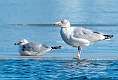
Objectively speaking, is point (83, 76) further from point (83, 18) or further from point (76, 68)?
point (83, 18)

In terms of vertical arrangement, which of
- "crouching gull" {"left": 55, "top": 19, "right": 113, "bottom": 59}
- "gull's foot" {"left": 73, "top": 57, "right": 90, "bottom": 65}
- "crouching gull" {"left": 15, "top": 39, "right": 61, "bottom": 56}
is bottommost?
"gull's foot" {"left": 73, "top": 57, "right": 90, "bottom": 65}

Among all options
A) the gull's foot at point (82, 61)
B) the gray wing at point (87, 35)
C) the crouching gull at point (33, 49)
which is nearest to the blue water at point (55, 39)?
the gull's foot at point (82, 61)

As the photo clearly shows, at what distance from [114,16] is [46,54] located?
745 centimetres

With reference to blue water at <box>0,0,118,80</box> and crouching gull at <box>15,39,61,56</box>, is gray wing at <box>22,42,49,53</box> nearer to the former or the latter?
crouching gull at <box>15,39,61,56</box>

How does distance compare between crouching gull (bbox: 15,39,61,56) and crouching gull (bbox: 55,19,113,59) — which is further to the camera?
crouching gull (bbox: 15,39,61,56)

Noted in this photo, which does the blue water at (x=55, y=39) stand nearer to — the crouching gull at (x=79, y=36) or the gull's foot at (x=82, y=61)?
the gull's foot at (x=82, y=61)

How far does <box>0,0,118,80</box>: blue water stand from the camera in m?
11.1

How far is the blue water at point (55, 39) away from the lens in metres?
11.1

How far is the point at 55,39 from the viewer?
50.4 ft

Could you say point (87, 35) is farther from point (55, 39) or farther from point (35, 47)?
point (55, 39)

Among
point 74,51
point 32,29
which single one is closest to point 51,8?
point 32,29

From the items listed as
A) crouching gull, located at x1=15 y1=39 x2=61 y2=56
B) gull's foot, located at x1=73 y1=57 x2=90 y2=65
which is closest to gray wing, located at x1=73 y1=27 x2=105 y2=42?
crouching gull, located at x1=15 y1=39 x2=61 y2=56

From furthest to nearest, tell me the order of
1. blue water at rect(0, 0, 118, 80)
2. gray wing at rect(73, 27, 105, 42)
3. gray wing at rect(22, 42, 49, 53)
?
gray wing at rect(22, 42, 49, 53)
gray wing at rect(73, 27, 105, 42)
blue water at rect(0, 0, 118, 80)

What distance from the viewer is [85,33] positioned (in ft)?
42.6
